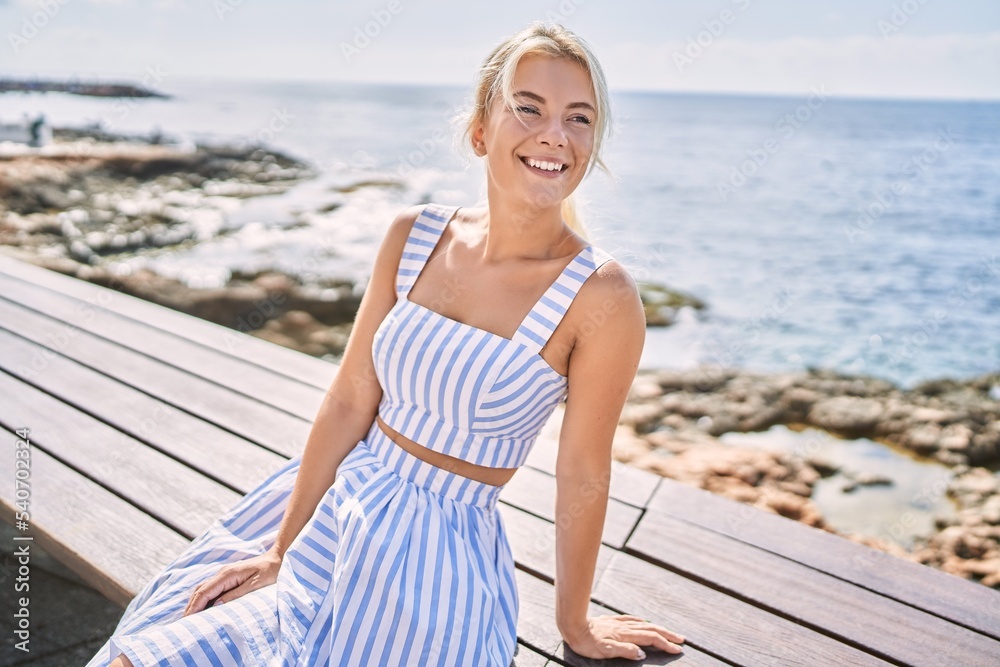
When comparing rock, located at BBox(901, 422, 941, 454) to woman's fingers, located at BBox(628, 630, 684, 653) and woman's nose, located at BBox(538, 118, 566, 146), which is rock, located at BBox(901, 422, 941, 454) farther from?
woman's nose, located at BBox(538, 118, 566, 146)

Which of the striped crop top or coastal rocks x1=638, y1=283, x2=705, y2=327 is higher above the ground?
coastal rocks x1=638, y1=283, x2=705, y2=327

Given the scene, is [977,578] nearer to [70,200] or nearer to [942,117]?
[70,200]

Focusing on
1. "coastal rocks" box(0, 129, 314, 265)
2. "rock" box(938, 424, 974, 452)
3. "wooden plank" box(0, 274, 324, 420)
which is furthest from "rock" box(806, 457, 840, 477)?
"coastal rocks" box(0, 129, 314, 265)

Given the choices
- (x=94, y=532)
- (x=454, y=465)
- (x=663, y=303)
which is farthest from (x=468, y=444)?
(x=663, y=303)

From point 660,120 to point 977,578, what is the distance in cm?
5893

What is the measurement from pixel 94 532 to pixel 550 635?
129 cm

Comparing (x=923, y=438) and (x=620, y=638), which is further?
(x=923, y=438)

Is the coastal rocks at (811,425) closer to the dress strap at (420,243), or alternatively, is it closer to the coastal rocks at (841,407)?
the coastal rocks at (841,407)

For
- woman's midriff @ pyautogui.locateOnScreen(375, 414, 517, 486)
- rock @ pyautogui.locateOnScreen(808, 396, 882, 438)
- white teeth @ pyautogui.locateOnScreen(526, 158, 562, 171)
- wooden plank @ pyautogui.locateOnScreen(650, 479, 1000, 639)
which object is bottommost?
wooden plank @ pyautogui.locateOnScreen(650, 479, 1000, 639)

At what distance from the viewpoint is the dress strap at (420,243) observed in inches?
72.3

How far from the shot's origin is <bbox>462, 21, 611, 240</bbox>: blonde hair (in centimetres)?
161

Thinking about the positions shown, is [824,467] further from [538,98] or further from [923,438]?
[538,98]

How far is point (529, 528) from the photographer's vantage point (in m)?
2.27

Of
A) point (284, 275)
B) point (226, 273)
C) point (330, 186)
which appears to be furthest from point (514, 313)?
point (330, 186)
